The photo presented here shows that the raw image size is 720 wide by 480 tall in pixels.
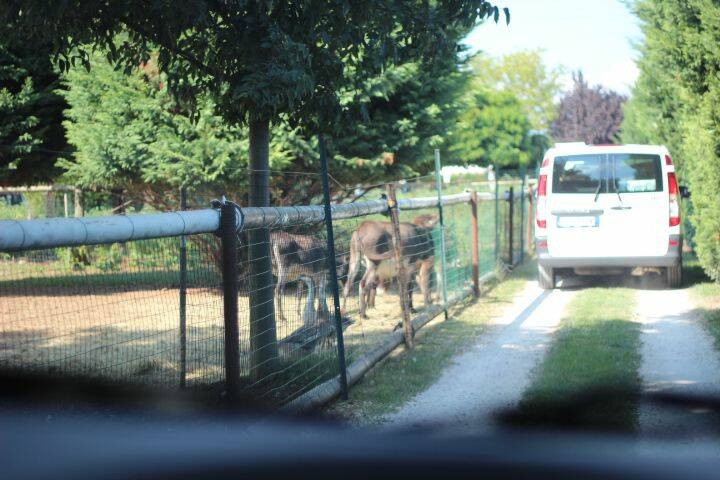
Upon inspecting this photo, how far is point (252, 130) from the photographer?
7.16 metres

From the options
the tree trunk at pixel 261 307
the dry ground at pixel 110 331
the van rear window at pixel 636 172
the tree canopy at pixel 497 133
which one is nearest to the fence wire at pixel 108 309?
the dry ground at pixel 110 331

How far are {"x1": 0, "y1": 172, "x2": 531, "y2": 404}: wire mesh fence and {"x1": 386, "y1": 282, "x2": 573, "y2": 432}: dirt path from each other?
818mm

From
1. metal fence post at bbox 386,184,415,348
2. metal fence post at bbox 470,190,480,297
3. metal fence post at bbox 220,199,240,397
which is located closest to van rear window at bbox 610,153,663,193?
metal fence post at bbox 470,190,480,297

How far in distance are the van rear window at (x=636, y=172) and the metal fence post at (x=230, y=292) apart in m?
9.12

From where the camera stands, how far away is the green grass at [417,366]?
6.63 m

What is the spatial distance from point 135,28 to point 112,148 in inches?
283

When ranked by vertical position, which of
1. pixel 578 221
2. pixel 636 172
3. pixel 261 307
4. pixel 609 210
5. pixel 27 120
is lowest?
pixel 261 307

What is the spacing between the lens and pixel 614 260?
43.2 feet

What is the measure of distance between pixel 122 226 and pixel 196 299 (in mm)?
2085

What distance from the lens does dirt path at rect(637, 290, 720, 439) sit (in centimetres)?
587

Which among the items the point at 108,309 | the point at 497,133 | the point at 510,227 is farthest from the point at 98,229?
the point at 497,133

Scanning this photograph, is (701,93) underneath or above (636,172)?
above

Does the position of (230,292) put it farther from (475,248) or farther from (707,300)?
(707,300)

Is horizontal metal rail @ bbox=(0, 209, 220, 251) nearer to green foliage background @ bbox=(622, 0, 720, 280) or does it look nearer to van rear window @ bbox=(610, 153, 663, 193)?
green foliage background @ bbox=(622, 0, 720, 280)
